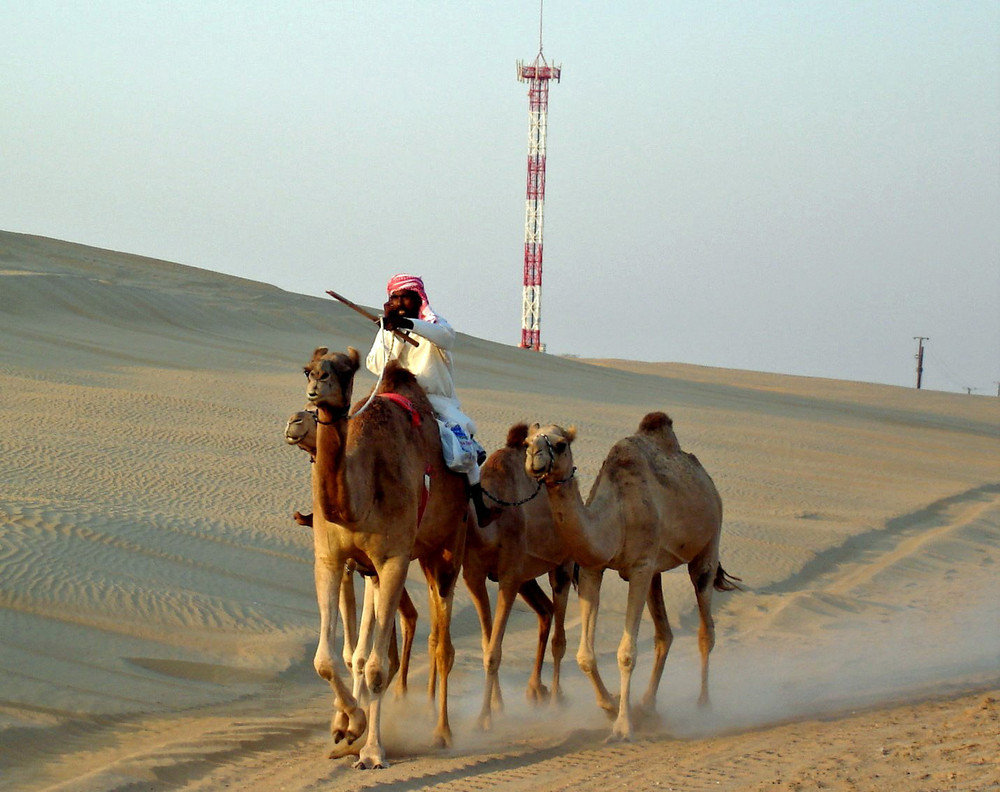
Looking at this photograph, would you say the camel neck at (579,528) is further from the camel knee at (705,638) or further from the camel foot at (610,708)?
the camel knee at (705,638)

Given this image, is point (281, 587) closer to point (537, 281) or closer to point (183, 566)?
point (183, 566)

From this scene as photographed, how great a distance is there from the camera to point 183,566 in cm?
1104

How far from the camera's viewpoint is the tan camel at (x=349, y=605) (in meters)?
6.86

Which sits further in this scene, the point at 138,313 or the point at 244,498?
the point at 138,313

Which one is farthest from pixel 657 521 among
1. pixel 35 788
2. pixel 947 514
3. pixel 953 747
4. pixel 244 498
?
pixel 947 514

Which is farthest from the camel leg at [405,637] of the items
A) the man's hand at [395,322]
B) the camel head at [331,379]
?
the camel head at [331,379]

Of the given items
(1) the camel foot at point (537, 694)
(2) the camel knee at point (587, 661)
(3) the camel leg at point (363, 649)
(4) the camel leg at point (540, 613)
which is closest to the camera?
(3) the camel leg at point (363, 649)

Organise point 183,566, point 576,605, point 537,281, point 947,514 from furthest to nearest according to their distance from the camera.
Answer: point 537,281 → point 947,514 → point 576,605 → point 183,566

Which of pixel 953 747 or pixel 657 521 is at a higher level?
pixel 657 521

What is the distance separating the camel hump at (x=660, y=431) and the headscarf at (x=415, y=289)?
2146mm

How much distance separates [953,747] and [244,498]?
9036mm

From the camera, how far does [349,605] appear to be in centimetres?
771

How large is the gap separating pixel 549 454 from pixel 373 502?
1.04 meters

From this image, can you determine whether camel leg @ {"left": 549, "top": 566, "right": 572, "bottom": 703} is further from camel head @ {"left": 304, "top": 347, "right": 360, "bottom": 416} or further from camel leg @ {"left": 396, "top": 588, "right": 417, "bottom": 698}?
camel head @ {"left": 304, "top": 347, "right": 360, "bottom": 416}
